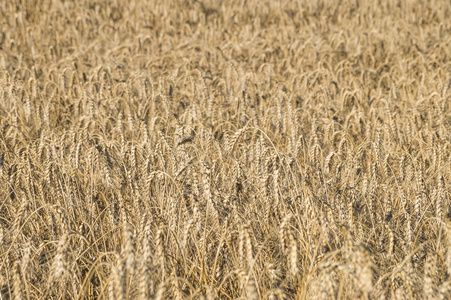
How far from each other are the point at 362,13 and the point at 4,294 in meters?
7.63

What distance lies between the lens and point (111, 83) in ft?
14.1

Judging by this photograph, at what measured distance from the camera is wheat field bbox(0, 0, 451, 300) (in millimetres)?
1646

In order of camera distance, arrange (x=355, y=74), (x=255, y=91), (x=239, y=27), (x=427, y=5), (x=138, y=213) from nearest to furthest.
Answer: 1. (x=138, y=213)
2. (x=255, y=91)
3. (x=355, y=74)
4. (x=239, y=27)
5. (x=427, y=5)

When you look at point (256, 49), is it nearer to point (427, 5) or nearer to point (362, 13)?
point (362, 13)

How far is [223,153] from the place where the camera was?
273 centimetres

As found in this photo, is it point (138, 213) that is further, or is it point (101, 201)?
point (101, 201)

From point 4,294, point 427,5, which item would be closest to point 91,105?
point 4,294

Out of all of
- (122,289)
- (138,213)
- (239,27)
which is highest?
(122,289)

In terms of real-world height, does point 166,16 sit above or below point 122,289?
below

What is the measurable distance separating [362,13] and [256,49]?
3.17 m

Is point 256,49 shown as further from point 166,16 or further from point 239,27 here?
point 166,16

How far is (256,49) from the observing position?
231 inches

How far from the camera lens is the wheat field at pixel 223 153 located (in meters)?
1.65

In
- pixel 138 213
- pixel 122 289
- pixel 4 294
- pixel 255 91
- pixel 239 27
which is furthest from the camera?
pixel 239 27
